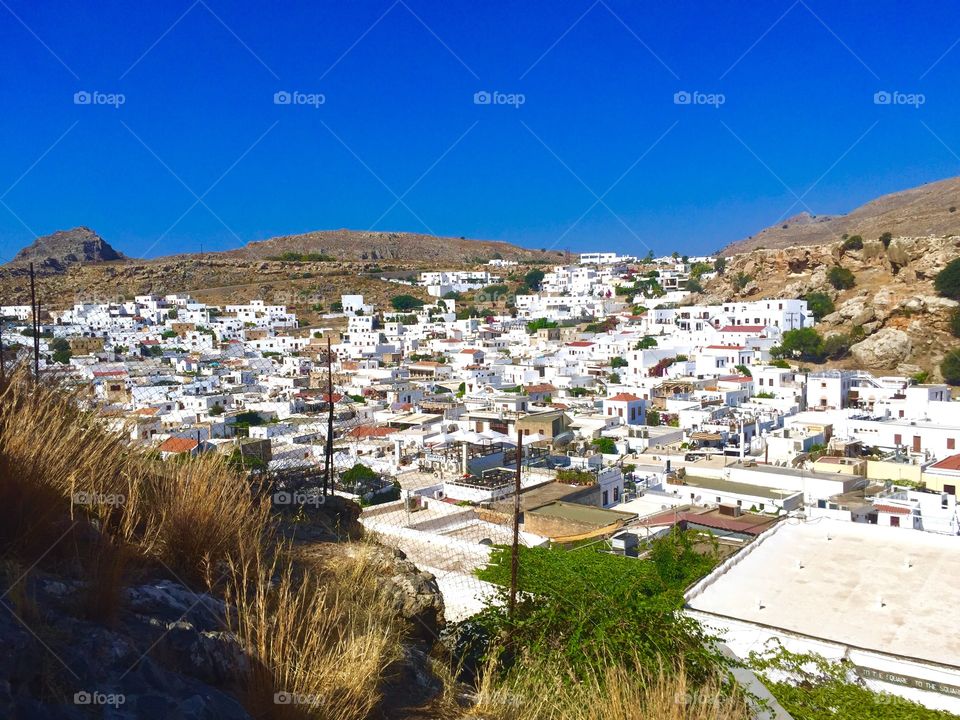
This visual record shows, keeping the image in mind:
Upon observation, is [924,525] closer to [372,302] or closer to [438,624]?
[438,624]

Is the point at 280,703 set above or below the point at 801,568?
above

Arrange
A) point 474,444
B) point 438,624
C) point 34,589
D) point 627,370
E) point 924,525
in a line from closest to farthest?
point 34,589 → point 438,624 → point 924,525 → point 474,444 → point 627,370

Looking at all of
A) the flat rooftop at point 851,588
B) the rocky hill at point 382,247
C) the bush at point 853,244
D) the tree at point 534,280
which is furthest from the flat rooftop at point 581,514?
the rocky hill at point 382,247

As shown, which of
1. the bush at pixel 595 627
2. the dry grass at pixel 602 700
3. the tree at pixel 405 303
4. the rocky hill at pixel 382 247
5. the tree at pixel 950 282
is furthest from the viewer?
the rocky hill at pixel 382 247

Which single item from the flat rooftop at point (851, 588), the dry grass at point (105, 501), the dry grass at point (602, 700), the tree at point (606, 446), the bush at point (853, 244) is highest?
the bush at point (853, 244)

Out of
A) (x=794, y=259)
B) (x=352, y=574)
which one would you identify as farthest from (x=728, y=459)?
(x=794, y=259)

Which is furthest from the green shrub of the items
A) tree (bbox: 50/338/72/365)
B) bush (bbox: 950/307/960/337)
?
tree (bbox: 50/338/72/365)

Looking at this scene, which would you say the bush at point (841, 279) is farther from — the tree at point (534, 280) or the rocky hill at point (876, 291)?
the tree at point (534, 280)
